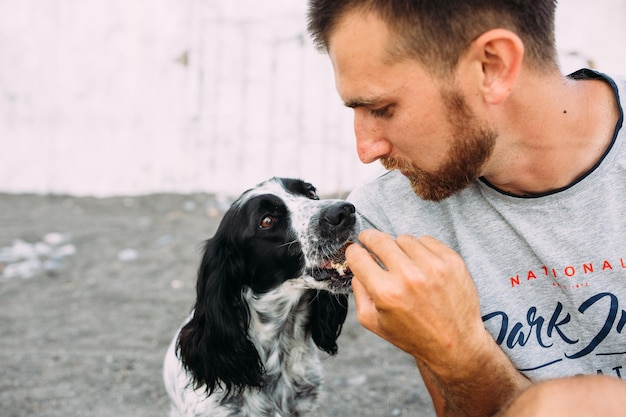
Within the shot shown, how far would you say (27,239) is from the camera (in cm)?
581

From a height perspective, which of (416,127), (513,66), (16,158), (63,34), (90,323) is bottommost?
(90,323)

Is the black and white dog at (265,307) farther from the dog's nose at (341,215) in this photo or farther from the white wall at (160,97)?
the white wall at (160,97)

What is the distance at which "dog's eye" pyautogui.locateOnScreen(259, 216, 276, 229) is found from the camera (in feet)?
9.00

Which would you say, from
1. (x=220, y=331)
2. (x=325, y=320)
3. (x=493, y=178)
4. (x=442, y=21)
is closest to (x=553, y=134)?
(x=493, y=178)

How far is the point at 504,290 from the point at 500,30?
0.79 metres

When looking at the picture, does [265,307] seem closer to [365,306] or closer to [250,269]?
[250,269]

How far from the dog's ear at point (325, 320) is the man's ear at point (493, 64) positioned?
1316 mm

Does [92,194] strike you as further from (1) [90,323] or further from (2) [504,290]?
(2) [504,290]

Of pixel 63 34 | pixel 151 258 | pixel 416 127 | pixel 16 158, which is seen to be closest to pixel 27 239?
pixel 151 258

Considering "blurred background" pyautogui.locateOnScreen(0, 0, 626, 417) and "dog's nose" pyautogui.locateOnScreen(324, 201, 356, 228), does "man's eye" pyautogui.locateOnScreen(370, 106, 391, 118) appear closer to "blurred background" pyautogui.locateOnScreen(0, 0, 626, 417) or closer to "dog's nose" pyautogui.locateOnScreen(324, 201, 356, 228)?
"dog's nose" pyautogui.locateOnScreen(324, 201, 356, 228)

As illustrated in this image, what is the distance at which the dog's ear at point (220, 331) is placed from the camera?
2668 millimetres

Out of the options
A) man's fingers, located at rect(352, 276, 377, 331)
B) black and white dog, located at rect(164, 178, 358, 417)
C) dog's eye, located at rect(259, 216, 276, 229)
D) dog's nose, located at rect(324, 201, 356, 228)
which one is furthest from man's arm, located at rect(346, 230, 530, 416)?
dog's eye, located at rect(259, 216, 276, 229)

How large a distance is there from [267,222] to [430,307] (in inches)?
48.0

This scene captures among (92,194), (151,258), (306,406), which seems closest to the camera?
(306,406)
